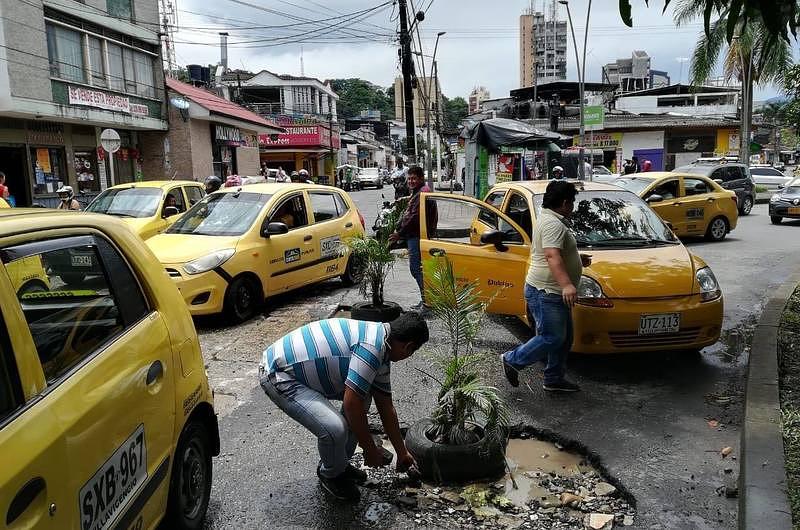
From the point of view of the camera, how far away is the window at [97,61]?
66.7 ft

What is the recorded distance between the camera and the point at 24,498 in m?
1.70

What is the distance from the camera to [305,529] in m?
3.24

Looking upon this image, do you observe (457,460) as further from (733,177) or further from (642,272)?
(733,177)

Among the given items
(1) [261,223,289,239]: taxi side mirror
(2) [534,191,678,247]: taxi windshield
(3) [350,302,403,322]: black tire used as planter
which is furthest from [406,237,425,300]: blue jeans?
(2) [534,191,678,247]: taxi windshield

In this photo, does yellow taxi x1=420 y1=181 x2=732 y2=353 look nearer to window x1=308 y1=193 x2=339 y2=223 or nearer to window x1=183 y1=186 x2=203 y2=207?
window x1=308 y1=193 x2=339 y2=223

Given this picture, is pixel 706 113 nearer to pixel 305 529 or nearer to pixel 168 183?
pixel 168 183

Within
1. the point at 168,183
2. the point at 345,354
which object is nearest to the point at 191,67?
the point at 168,183

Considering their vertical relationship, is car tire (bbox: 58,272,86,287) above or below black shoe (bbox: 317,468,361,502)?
above

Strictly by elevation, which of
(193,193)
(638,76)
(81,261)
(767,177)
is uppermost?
(638,76)

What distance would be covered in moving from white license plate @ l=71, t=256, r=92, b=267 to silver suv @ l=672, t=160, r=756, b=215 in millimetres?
18866

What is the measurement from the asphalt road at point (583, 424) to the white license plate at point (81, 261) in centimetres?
157

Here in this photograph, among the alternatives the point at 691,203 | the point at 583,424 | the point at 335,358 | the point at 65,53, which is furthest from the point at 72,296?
the point at 65,53

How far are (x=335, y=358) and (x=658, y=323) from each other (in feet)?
10.6

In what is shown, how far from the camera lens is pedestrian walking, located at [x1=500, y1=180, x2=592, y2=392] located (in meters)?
4.69
